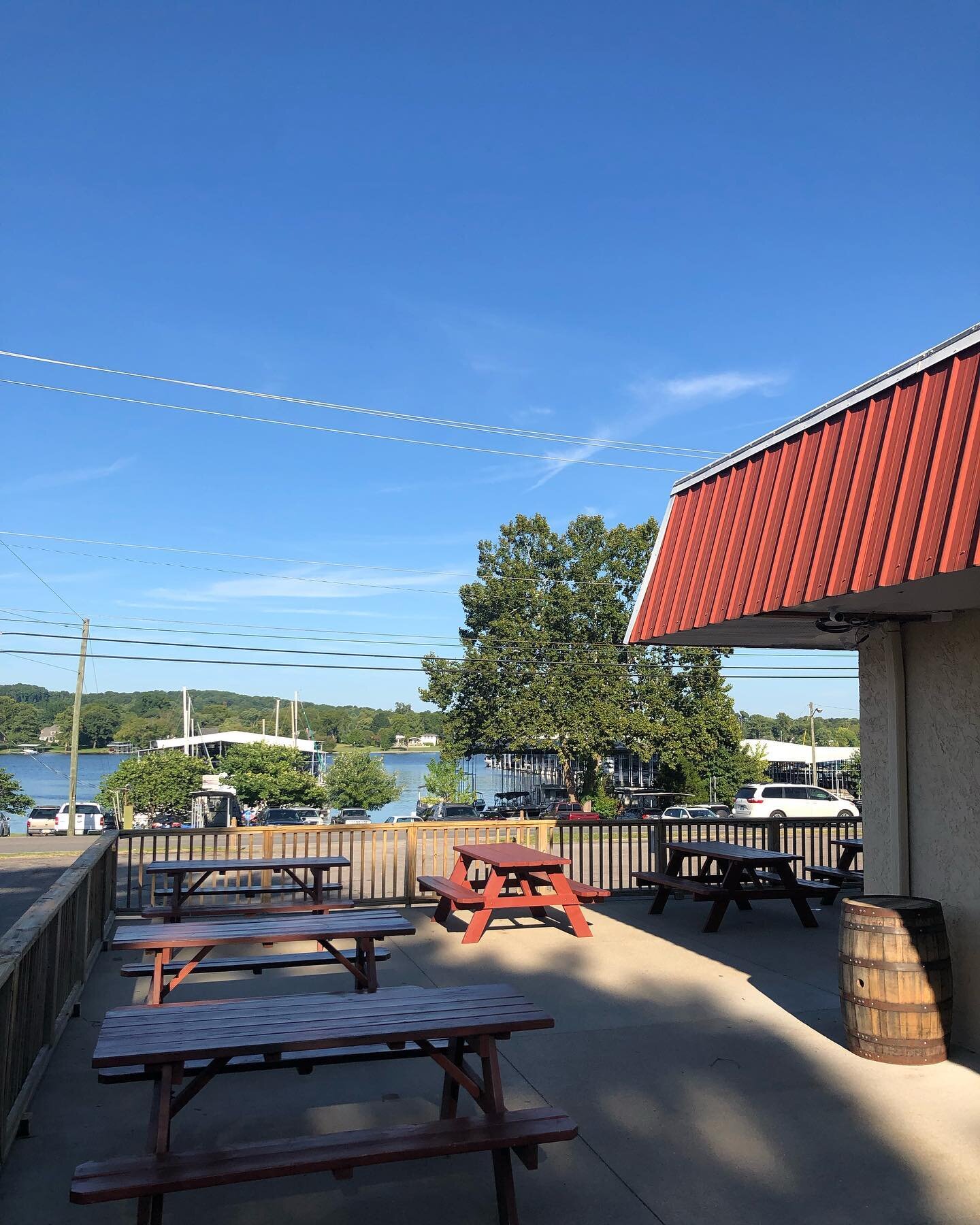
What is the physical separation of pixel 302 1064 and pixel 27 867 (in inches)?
836

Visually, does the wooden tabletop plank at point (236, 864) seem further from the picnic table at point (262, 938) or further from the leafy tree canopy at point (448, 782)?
the leafy tree canopy at point (448, 782)

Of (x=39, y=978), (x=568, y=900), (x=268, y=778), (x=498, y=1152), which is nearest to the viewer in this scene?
(x=498, y=1152)

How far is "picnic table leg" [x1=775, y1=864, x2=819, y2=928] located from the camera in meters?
10.2

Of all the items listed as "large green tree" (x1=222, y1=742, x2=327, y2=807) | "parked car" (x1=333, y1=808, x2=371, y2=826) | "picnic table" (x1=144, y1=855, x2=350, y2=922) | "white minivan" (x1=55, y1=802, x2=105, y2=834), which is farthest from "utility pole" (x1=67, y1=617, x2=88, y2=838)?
"picnic table" (x1=144, y1=855, x2=350, y2=922)

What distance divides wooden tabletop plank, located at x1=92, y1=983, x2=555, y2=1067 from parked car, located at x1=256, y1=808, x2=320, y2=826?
99.8 feet

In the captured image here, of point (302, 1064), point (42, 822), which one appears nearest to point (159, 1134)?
point (302, 1064)

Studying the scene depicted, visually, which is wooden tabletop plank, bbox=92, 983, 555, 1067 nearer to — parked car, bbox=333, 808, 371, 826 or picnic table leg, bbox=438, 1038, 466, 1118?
picnic table leg, bbox=438, 1038, 466, 1118

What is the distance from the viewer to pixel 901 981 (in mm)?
5750

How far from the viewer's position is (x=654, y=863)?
513 inches

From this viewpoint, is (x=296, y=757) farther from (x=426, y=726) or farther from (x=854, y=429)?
(x=426, y=726)

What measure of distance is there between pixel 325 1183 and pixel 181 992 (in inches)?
147

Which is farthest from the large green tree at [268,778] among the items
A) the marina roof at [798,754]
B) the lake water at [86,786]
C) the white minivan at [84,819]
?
the marina roof at [798,754]

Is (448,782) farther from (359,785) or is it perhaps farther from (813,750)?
(813,750)

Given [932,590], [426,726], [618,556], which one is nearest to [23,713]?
[426,726]
